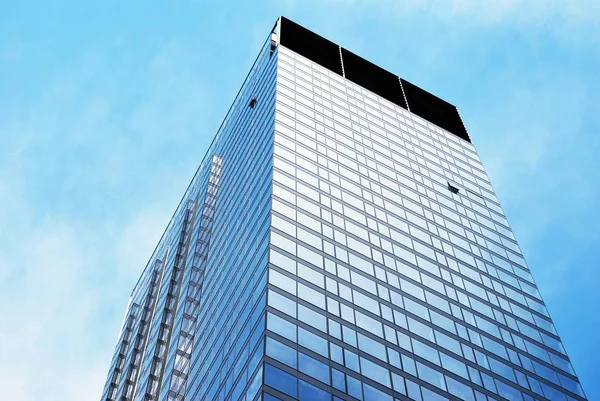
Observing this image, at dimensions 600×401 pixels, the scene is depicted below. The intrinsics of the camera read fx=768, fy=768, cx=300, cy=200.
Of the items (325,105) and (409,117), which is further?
(409,117)

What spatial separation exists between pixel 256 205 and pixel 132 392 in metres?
29.0

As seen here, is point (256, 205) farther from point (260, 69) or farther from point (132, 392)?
point (260, 69)

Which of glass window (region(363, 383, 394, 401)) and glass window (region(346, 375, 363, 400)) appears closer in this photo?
glass window (region(346, 375, 363, 400))

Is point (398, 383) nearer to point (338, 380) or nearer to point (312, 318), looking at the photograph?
point (338, 380)

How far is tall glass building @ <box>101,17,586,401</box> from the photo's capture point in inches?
1924

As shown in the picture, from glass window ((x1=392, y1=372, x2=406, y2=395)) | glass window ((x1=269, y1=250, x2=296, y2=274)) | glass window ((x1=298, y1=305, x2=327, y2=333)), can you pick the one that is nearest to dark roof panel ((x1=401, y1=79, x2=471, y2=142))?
glass window ((x1=269, y1=250, x2=296, y2=274))

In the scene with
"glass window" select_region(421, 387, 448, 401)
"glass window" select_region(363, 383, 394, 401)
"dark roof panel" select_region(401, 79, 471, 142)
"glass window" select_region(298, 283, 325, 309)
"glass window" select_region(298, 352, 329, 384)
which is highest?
"dark roof panel" select_region(401, 79, 471, 142)

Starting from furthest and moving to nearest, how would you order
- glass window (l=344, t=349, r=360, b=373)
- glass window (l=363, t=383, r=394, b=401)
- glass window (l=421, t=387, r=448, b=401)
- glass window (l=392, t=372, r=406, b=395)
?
1. glass window (l=421, t=387, r=448, b=401)
2. glass window (l=392, t=372, r=406, b=395)
3. glass window (l=344, t=349, r=360, b=373)
4. glass window (l=363, t=383, r=394, b=401)

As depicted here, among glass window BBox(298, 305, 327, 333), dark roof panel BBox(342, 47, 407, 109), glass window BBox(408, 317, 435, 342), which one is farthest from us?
dark roof panel BBox(342, 47, 407, 109)

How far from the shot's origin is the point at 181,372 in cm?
6134

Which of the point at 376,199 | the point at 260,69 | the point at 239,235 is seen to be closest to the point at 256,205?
the point at 239,235

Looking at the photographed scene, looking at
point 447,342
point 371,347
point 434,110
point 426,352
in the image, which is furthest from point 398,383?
point 434,110

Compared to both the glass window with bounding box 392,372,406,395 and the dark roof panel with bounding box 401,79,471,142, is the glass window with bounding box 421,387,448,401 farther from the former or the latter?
the dark roof panel with bounding box 401,79,471,142

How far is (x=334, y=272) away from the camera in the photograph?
55531 mm
